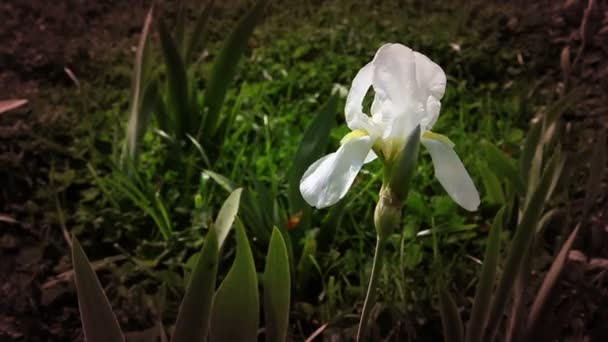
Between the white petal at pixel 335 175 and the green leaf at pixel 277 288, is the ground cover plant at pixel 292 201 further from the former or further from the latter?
the white petal at pixel 335 175

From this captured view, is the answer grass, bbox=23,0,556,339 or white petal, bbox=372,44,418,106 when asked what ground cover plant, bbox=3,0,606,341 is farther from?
white petal, bbox=372,44,418,106

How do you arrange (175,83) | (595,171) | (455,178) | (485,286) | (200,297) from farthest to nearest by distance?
(175,83), (595,171), (485,286), (200,297), (455,178)

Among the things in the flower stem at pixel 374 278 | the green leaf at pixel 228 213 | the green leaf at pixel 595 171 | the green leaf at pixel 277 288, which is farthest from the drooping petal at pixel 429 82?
the green leaf at pixel 595 171

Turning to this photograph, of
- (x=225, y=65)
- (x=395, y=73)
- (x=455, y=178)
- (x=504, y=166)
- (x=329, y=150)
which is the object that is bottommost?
(x=329, y=150)

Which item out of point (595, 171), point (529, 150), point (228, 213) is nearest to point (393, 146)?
point (228, 213)

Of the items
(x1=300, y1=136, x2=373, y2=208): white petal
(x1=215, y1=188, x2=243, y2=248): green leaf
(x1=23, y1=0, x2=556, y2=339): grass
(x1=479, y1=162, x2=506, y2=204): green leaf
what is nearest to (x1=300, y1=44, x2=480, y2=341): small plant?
(x1=300, y1=136, x2=373, y2=208): white petal

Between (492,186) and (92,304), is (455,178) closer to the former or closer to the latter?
(92,304)

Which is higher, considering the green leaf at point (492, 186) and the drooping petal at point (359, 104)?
the drooping petal at point (359, 104)
